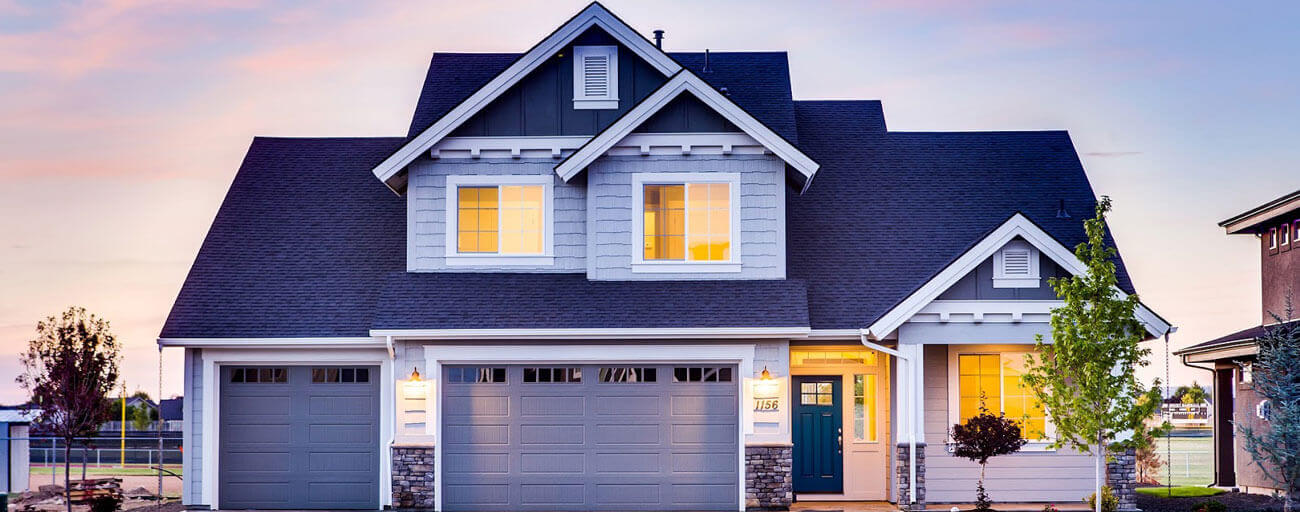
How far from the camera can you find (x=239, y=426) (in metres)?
20.5

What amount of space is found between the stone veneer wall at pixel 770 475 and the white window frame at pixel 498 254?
4.22m

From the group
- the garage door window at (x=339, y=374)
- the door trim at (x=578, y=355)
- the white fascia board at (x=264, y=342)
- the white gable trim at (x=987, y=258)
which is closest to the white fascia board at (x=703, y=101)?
the white gable trim at (x=987, y=258)

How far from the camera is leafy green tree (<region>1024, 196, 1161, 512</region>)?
17125 mm

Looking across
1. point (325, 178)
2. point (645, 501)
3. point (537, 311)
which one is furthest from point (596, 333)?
point (325, 178)

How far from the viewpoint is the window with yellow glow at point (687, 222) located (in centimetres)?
2025

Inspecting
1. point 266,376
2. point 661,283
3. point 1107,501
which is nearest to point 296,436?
point 266,376

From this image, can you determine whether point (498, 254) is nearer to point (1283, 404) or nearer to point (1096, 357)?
point (1096, 357)

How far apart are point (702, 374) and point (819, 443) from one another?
244 cm

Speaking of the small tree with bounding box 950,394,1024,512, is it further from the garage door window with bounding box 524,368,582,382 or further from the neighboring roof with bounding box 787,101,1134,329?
the garage door window with bounding box 524,368,582,382

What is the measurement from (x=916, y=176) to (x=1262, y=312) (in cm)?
658

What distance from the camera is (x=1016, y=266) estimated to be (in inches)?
755

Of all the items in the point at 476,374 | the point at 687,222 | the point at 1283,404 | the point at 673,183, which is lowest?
the point at 1283,404

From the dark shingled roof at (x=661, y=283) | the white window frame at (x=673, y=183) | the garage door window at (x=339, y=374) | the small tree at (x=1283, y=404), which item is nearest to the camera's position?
the small tree at (x=1283, y=404)

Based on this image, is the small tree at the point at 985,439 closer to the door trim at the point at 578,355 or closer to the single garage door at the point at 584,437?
the door trim at the point at 578,355
